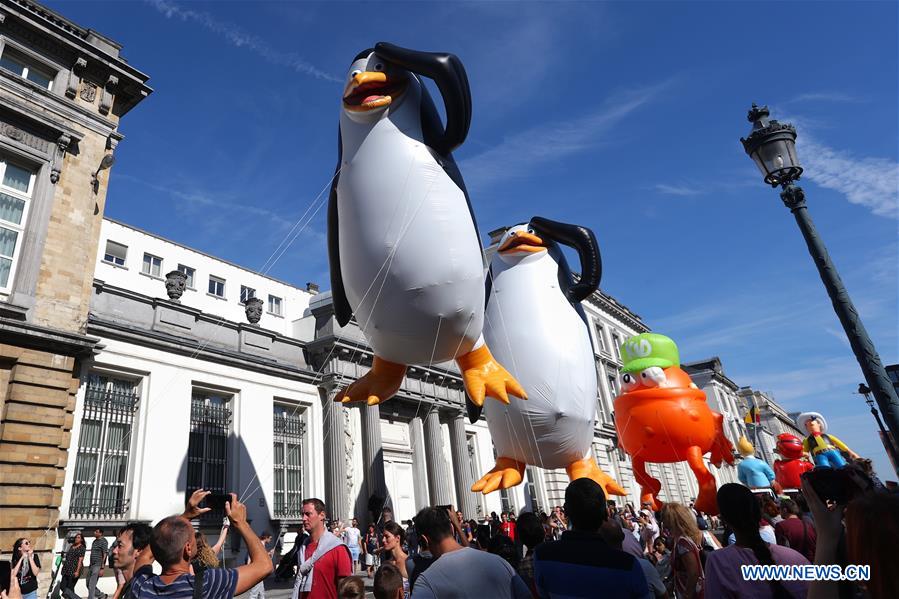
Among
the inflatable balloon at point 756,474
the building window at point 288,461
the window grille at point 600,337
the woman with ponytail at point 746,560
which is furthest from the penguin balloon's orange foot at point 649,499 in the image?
the window grille at point 600,337

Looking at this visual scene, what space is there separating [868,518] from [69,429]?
38.8 ft

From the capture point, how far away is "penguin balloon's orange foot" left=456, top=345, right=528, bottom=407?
4.71 m

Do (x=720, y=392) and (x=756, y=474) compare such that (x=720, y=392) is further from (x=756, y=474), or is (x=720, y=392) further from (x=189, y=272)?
(x=189, y=272)

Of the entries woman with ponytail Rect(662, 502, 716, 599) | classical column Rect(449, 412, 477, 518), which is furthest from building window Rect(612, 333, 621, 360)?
woman with ponytail Rect(662, 502, 716, 599)

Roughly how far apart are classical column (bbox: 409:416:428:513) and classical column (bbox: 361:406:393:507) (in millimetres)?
1512

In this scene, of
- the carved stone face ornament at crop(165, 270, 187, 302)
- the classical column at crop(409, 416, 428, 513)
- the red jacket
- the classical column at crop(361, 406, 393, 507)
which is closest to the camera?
the red jacket

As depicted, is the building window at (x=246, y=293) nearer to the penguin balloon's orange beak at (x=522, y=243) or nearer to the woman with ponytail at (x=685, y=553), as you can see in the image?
the penguin balloon's orange beak at (x=522, y=243)

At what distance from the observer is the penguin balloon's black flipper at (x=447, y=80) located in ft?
14.7

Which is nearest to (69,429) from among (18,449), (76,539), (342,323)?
(18,449)

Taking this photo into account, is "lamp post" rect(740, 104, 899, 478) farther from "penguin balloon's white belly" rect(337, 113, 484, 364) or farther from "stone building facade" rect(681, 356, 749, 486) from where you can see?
"stone building facade" rect(681, 356, 749, 486)

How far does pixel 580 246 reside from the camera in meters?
6.53

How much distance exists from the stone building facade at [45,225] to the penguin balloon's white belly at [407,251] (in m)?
8.12

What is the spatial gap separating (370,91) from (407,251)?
1.62 m

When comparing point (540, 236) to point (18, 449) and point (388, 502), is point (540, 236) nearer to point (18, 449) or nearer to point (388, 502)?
point (18, 449)
